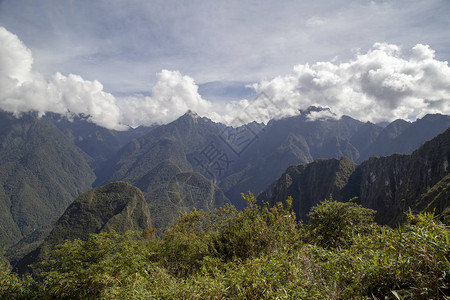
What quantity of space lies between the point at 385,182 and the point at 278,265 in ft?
438

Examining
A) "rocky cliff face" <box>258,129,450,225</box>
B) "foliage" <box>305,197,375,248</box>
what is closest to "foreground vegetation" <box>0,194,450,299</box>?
"foliage" <box>305,197,375,248</box>

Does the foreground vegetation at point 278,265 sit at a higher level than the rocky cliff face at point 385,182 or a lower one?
higher

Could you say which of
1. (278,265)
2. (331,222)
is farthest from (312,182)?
(278,265)

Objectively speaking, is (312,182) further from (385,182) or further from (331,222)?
(331,222)

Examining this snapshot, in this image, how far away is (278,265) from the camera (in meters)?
5.60

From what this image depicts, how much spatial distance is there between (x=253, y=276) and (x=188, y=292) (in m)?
1.55

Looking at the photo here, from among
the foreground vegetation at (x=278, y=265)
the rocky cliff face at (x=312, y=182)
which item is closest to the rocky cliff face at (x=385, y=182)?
the rocky cliff face at (x=312, y=182)

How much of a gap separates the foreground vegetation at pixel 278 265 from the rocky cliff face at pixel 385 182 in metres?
26.9

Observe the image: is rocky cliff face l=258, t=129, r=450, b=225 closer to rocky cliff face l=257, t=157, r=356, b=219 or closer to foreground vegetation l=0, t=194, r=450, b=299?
rocky cliff face l=257, t=157, r=356, b=219

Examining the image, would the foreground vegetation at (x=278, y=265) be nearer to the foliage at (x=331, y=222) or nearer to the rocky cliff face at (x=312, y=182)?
the foliage at (x=331, y=222)

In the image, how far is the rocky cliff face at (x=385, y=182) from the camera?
232 feet

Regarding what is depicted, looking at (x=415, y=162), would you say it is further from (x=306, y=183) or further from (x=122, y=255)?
(x=122, y=255)

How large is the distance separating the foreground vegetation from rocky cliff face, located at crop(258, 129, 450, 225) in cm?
2694

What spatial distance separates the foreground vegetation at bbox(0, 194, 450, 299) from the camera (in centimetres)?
391
